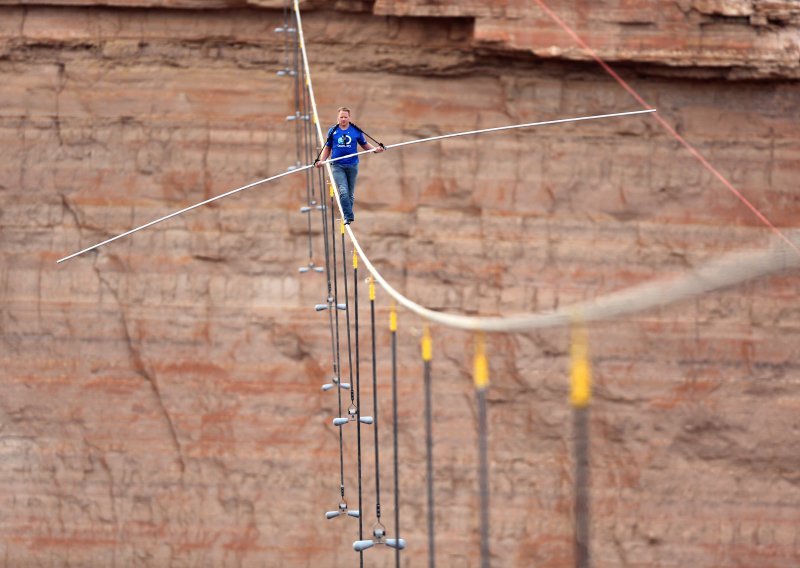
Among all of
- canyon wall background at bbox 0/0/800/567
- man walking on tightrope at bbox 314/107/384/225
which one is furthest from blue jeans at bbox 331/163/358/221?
canyon wall background at bbox 0/0/800/567

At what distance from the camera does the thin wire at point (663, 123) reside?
31.6ft

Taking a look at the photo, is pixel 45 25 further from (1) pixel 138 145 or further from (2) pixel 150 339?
(2) pixel 150 339

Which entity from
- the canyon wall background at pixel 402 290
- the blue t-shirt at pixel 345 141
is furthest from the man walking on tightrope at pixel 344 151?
the canyon wall background at pixel 402 290

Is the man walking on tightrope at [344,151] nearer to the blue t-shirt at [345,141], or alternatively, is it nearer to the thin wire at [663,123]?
the blue t-shirt at [345,141]

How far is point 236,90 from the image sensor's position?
1014cm

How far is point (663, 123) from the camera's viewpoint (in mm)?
10141

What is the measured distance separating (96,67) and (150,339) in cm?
212

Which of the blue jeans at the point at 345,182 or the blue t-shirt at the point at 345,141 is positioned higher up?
the blue t-shirt at the point at 345,141

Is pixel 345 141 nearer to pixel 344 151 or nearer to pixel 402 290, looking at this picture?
pixel 344 151

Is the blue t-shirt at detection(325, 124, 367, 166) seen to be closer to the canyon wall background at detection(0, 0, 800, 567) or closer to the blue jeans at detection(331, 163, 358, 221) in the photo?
the blue jeans at detection(331, 163, 358, 221)

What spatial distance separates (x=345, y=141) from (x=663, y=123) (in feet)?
14.0

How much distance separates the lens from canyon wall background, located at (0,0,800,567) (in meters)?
10.1

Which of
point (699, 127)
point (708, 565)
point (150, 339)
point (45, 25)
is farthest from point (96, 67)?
point (708, 565)

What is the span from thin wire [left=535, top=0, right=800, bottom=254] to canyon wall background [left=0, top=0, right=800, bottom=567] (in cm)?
6
